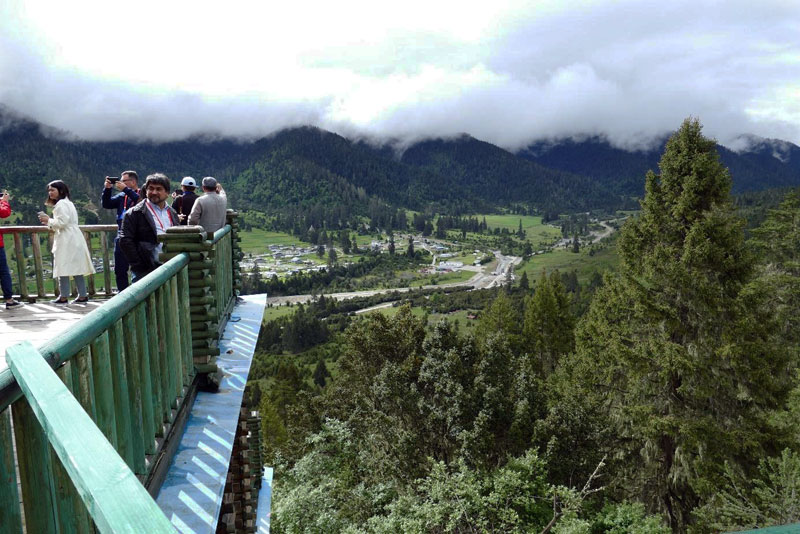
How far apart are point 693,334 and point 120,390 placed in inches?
616

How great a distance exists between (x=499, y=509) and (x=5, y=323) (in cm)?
1185

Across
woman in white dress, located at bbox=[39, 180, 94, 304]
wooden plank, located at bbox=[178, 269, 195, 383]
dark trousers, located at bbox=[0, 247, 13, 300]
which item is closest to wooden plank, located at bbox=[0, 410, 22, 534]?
wooden plank, located at bbox=[178, 269, 195, 383]

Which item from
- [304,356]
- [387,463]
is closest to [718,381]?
[387,463]

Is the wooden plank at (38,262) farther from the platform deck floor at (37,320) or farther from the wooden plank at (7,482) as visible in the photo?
the wooden plank at (7,482)

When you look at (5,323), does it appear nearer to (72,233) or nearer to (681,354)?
(72,233)

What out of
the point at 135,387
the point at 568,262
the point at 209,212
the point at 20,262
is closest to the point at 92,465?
the point at 135,387

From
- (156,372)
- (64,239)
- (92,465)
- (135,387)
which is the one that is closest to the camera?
(92,465)

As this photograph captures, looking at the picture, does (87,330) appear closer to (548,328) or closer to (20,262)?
(20,262)

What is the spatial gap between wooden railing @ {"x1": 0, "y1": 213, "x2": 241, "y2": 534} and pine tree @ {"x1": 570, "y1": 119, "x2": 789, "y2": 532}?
13.2 metres

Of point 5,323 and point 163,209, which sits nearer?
point 163,209

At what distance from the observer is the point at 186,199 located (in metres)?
7.76

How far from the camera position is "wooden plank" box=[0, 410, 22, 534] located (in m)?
1.60

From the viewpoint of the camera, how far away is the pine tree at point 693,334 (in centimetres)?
1373

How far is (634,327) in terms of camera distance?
15547mm
